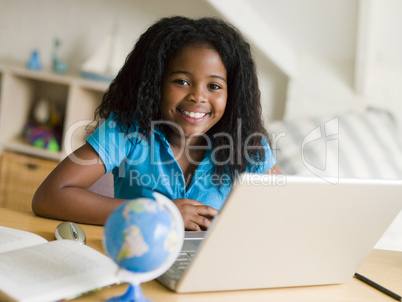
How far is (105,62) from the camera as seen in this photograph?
2.64 metres

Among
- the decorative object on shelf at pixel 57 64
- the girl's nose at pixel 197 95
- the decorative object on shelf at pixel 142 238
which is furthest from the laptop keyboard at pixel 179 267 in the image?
the decorative object on shelf at pixel 57 64

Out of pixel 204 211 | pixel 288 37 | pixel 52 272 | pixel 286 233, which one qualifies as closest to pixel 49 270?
pixel 52 272

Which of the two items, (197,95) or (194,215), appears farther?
(197,95)

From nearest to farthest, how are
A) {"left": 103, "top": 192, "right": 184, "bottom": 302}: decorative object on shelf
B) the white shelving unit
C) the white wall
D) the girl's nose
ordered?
{"left": 103, "top": 192, "right": 184, "bottom": 302}: decorative object on shelf
the girl's nose
the white wall
the white shelving unit

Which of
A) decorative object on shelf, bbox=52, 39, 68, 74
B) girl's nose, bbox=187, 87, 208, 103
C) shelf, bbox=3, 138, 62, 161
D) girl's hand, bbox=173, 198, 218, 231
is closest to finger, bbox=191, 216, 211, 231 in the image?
girl's hand, bbox=173, 198, 218, 231

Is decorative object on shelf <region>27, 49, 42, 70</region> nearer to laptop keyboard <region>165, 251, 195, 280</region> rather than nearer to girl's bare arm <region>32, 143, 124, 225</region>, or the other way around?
girl's bare arm <region>32, 143, 124, 225</region>

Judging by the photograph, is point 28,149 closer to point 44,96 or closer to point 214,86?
point 44,96

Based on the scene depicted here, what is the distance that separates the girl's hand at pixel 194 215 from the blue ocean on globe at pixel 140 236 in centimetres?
44

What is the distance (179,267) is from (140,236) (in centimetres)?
19

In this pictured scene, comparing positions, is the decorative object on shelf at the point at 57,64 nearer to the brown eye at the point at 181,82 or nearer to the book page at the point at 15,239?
the brown eye at the point at 181,82

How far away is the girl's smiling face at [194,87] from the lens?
1.28 meters

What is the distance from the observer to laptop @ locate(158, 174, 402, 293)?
692 mm

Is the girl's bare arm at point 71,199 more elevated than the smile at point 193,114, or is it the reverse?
the smile at point 193,114

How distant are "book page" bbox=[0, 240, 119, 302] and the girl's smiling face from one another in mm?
562
